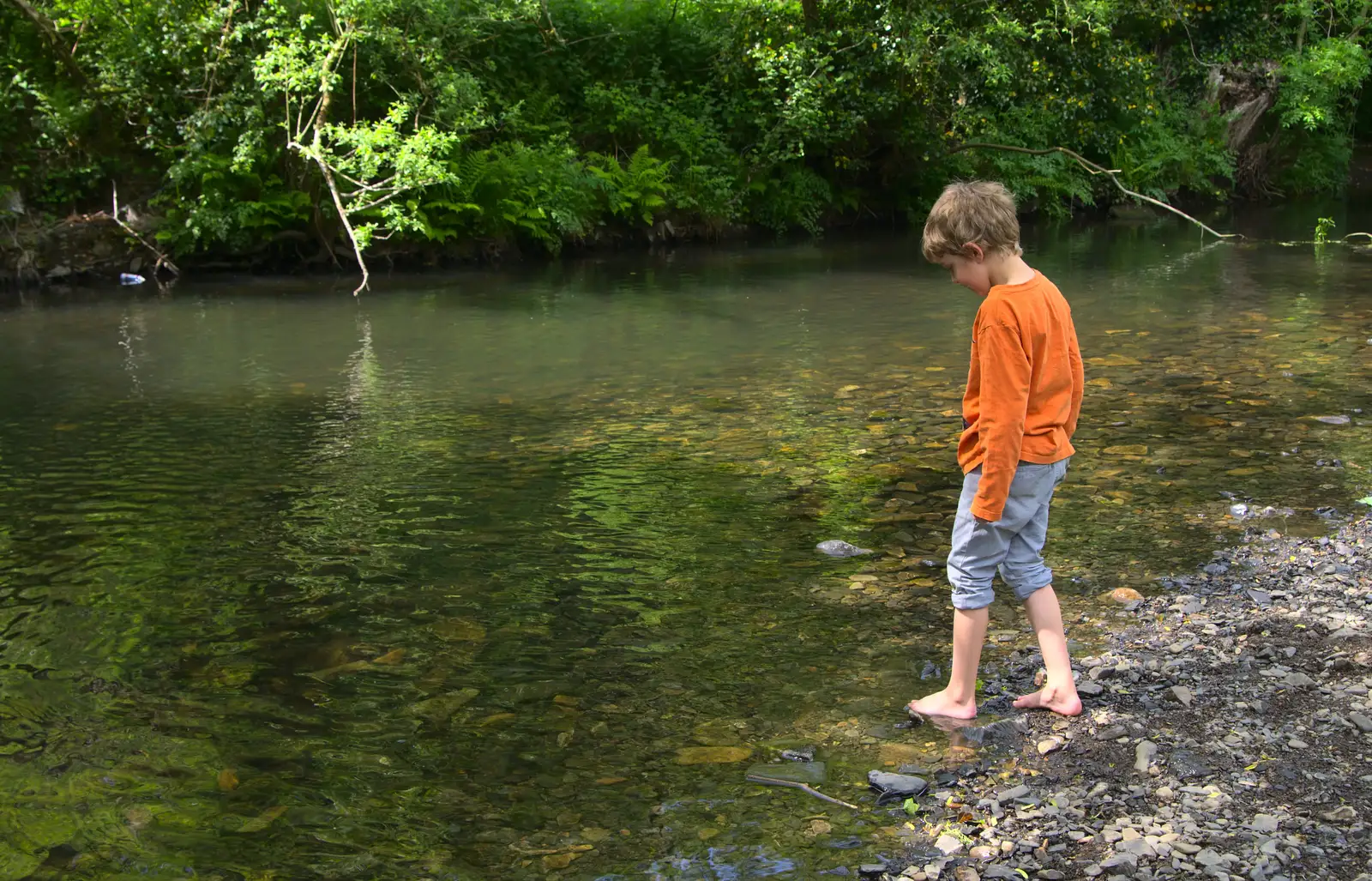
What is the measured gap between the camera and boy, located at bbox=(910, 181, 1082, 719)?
12.8 feet

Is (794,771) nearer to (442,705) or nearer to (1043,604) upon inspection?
(1043,604)

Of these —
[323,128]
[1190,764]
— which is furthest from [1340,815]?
[323,128]

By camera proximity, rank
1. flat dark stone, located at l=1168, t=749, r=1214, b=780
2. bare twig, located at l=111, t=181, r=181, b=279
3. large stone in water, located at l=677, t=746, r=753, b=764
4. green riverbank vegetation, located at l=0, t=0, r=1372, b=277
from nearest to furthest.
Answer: flat dark stone, located at l=1168, t=749, r=1214, b=780
large stone in water, located at l=677, t=746, r=753, b=764
green riverbank vegetation, located at l=0, t=0, r=1372, b=277
bare twig, located at l=111, t=181, r=181, b=279

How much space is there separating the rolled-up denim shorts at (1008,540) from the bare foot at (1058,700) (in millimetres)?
346

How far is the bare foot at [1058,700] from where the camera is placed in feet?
14.0

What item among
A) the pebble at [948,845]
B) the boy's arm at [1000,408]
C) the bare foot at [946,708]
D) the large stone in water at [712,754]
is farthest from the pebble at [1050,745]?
the large stone in water at [712,754]

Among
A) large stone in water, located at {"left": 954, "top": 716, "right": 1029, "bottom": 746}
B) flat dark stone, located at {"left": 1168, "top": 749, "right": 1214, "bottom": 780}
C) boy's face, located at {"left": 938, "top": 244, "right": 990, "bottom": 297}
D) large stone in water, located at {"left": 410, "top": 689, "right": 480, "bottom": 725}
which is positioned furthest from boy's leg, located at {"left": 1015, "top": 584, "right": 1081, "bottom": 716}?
large stone in water, located at {"left": 410, "top": 689, "right": 480, "bottom": 725}

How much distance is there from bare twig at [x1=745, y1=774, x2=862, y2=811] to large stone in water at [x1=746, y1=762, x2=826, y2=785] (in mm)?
15

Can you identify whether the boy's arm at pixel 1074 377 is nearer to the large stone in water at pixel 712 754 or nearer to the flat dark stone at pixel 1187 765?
the flat dark stone at pixel 1187 765

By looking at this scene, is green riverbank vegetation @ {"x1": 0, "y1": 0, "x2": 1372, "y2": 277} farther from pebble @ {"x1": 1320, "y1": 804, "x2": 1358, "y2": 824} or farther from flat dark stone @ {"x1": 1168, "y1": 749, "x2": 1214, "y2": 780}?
pebble @ {"x1": 1320, "y1": 804, "x2": 1358, "y2": 824}

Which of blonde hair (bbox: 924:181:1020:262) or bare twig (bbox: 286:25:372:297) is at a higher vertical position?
bare twig (bbox: 286:25:372:297)

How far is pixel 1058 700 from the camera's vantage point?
4.30m

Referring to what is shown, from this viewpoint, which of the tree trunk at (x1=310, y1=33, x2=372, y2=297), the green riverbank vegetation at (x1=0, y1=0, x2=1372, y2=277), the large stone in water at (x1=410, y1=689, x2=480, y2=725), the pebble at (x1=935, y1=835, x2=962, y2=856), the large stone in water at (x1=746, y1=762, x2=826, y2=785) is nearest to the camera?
the pebble at (x1=935, y1=835, x2=962, y2=856)

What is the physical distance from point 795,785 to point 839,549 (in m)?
2.41
